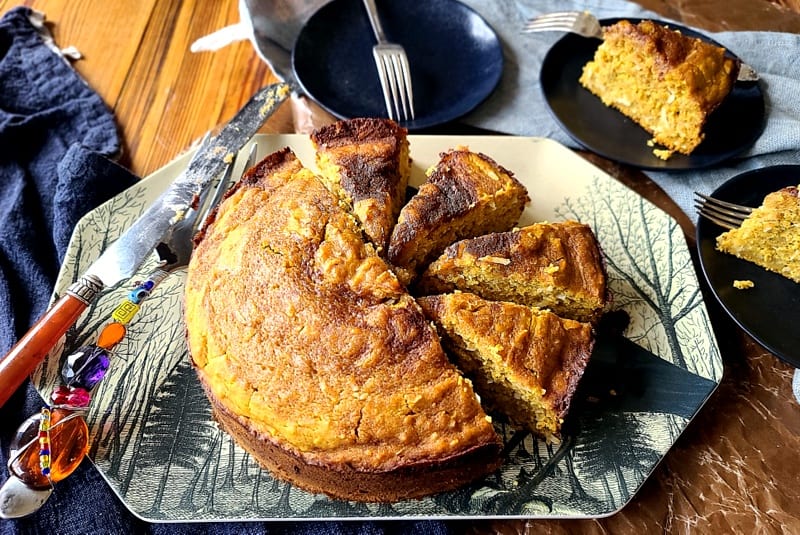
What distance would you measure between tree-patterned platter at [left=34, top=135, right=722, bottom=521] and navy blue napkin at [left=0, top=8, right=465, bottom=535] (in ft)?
0.56

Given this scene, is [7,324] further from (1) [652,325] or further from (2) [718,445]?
(2) [718,445]

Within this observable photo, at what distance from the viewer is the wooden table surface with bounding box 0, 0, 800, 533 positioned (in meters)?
2.62

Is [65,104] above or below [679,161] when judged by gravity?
above

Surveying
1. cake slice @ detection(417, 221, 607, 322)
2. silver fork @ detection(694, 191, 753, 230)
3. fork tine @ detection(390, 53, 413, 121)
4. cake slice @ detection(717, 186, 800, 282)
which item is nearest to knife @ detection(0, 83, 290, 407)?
fork tine @ detection(390, 53, 413, 121)

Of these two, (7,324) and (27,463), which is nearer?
(27,463)

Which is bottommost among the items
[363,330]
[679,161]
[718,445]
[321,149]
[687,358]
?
[718,445]

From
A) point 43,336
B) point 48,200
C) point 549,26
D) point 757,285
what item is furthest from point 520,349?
point 48,200

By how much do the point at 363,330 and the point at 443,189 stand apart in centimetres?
81

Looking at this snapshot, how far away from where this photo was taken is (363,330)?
2.37m

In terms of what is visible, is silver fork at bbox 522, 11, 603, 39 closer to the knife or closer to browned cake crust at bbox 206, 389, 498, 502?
the knife

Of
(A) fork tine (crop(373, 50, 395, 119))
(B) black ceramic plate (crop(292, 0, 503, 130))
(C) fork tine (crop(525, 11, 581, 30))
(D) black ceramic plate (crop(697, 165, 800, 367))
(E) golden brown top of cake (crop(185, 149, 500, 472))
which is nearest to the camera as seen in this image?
(E) golden brown top of cake (crop(185, 149, 500, 472))

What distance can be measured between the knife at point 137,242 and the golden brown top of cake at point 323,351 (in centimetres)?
40

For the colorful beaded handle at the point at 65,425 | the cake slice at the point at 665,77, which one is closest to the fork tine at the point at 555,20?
the cake slice at the point at 665,77

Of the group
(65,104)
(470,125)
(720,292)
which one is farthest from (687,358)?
(65,104)
